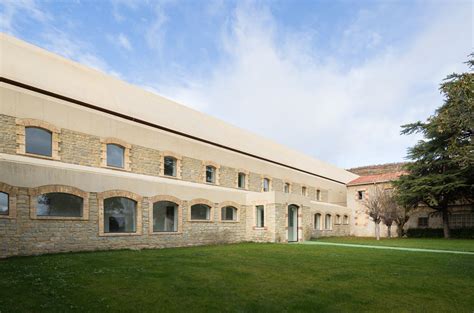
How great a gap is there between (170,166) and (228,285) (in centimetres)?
1168

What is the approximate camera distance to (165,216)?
1736cm

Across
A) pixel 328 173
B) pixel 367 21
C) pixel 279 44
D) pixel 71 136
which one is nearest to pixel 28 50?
pixel 71 136

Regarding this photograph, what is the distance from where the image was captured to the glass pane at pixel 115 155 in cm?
1598

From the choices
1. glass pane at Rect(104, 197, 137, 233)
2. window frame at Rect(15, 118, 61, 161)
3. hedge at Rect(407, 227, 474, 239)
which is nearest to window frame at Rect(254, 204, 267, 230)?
glass pane at Rect(104, 197, 137, 233)

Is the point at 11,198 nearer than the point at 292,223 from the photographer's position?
Yes

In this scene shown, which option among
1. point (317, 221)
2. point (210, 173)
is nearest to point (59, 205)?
point (210, 173)

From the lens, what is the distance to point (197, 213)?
19047 millimetres

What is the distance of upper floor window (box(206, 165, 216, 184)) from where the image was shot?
68.9ft

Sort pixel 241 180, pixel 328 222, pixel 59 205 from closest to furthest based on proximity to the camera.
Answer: pixel 59 205 < pixel 241 180 < pixel 328 222

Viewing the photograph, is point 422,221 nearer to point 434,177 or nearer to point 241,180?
point 434,177

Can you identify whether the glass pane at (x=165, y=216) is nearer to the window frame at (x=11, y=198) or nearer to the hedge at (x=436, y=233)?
the window frame at (x=11, y=198)

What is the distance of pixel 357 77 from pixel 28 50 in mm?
14139

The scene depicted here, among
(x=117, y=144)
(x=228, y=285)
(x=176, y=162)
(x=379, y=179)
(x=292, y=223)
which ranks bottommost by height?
(x=292, y=223)

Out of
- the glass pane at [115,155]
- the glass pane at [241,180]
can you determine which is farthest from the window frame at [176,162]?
the glass pane at [241,180]
